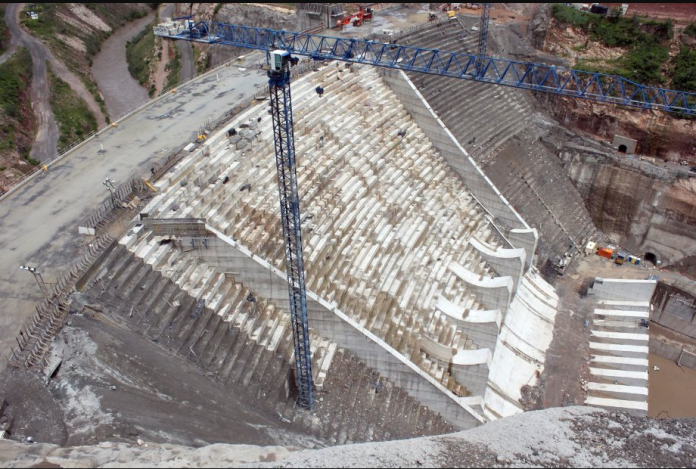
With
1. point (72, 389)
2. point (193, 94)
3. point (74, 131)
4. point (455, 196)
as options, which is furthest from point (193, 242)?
point (74, 131)

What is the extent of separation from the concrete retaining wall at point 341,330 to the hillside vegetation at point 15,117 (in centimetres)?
2102

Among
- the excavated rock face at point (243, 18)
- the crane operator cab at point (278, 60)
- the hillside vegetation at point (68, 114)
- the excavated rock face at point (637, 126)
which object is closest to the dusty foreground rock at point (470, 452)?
the crane operator cab at point (278, 60)

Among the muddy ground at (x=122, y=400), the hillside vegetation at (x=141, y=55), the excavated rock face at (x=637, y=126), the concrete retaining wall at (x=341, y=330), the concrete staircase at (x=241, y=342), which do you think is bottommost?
the muddy ground at (x=122, y=400)

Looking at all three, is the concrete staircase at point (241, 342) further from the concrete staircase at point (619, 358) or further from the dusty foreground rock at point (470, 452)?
the concrete staircase at point (619, 358)

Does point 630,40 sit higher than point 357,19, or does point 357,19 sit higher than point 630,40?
point 630,40

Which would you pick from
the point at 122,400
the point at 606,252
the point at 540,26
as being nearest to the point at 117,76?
the point at 540,26

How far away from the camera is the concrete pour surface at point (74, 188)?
57.9 ft

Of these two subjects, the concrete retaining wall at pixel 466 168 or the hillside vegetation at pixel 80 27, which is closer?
the concrete retaining wall at pixel 466 168

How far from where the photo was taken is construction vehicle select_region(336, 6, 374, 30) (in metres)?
40.9

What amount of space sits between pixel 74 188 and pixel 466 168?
22238 mm

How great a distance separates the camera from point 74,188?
22141mm

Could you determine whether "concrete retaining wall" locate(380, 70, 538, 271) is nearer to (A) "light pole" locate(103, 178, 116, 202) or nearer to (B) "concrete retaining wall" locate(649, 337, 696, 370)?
(B) "concrete retaining wall" locate(649, 337, 696, 370)

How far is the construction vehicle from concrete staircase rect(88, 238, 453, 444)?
28.4 m

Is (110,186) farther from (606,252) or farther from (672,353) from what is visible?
(672,353)
